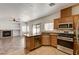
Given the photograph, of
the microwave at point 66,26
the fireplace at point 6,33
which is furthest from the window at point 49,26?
the fireplace at point 6,33

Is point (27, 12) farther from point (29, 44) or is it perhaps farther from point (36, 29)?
point (29, 44)

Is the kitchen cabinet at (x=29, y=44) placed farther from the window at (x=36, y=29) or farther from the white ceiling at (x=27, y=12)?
the white ceiling at (x=27, y=12)

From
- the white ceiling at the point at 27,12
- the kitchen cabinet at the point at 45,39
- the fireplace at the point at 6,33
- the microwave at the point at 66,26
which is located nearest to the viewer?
the white ceiling at the point at 27,12

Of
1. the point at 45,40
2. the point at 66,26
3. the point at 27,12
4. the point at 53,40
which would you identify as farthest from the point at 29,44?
the point at 66,26

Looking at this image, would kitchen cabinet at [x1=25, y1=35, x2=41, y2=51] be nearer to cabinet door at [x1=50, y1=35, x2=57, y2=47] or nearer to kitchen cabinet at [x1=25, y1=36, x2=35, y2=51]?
kitchen cabinet at [x1=25, y1=36, x2=35, y2=51]

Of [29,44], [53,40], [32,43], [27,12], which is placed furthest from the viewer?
[32,43]

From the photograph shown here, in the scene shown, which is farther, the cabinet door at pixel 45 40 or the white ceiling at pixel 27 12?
the cabinet door at pixel 45 40

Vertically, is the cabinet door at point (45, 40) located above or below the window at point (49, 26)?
below

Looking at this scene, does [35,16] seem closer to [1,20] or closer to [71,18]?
[1,20]

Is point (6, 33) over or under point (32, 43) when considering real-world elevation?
over

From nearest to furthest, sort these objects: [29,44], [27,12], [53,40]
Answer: [27,12] < [53,40] < [29,44]

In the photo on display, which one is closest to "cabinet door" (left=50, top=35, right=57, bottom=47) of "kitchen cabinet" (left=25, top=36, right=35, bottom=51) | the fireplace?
"kitchen cabinet" (left=25, top=36, right=35, bottom=51)

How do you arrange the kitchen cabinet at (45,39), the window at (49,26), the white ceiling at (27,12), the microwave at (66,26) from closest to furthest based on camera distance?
1. the white ceiling at (27,12)
2. the window at (49,26)
3. the kitchen cabinet at (45,39)
4. the microwave at (66,26)

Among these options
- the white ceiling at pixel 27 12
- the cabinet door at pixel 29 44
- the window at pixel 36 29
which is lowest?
the cabinet door at pixel 29 44
